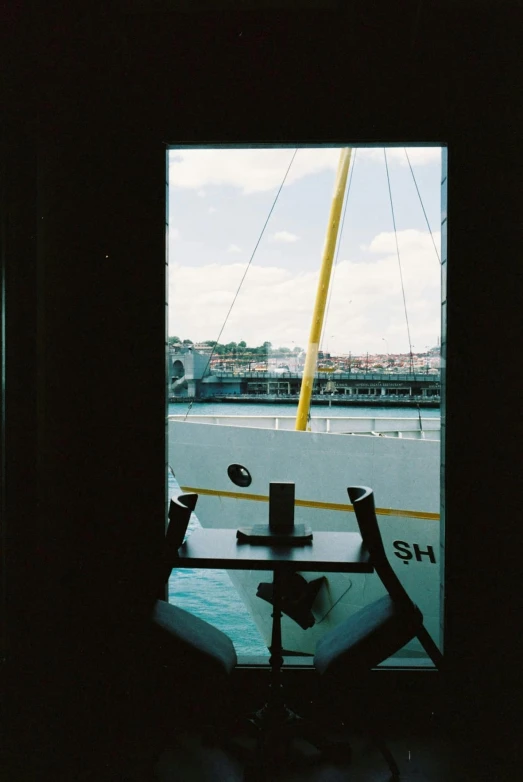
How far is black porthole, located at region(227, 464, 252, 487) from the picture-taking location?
517 centimetres

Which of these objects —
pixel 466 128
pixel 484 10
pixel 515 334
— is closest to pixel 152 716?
pixel 515 334

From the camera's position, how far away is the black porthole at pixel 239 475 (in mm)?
5172

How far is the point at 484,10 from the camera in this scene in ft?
6.91

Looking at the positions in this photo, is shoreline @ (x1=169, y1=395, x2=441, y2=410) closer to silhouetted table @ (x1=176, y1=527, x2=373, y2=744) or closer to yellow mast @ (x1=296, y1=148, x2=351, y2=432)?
yellow mast @ (x1=296, y1=148, x2=351, y2=432)

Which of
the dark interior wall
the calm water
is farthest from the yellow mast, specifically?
the dark interior wall

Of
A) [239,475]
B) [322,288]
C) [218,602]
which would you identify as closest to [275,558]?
[322,288]

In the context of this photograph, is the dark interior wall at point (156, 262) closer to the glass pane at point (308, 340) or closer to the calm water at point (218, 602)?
the glass pane at point (308, 340)

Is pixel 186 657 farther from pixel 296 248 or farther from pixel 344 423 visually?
pixel 344 423

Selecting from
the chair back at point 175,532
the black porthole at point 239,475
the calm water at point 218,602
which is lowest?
the calm water at point 218,602

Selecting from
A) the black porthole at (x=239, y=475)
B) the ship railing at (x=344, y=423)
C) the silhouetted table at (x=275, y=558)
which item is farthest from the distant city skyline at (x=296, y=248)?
the ship railing at (x=344, y=423)

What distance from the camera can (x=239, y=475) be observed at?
521 centimetres

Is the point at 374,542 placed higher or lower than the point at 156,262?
lower

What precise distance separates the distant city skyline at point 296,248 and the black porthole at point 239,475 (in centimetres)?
→ 146

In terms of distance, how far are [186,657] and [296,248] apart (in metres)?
3.96
